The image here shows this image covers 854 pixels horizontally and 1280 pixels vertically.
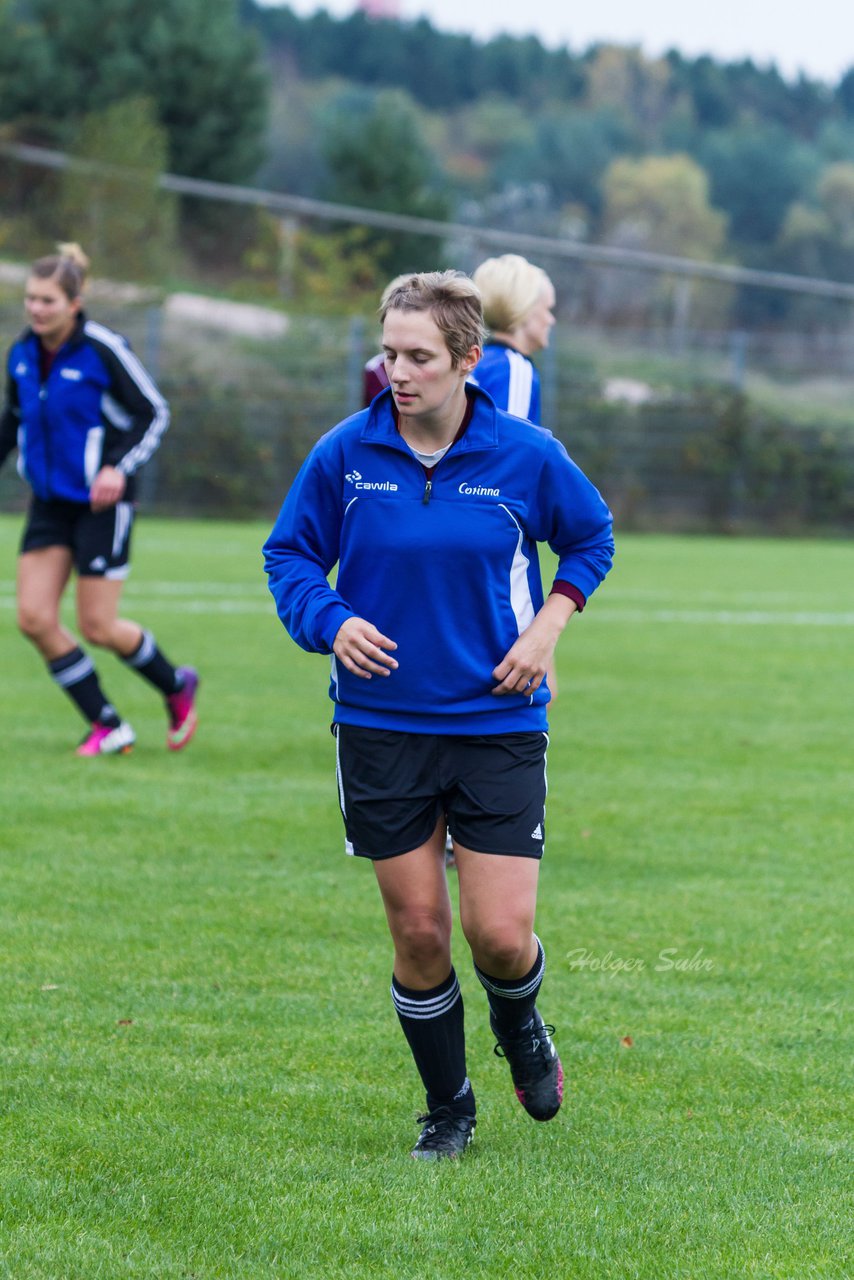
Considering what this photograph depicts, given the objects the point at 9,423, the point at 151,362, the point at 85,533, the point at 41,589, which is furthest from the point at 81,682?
the point at 151,362

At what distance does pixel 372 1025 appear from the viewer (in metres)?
4.67

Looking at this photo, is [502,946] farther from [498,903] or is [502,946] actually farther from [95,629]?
[95,629]

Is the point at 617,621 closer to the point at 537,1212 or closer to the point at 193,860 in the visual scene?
the point at 193,860

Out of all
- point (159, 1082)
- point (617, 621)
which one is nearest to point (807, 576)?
point (617, 621)

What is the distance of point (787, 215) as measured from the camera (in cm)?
9819

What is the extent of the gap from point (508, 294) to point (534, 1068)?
10.2 ft

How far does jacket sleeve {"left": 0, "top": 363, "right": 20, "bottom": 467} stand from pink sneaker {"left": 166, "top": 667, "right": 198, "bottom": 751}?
140 centimetres

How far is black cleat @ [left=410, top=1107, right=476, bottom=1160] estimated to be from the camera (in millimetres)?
3764

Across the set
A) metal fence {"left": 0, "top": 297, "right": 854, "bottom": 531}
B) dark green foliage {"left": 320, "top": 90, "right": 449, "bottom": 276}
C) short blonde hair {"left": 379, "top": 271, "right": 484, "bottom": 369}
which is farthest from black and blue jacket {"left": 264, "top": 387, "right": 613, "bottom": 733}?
dark green foliage {"left": 320, "top": 90, "right": 449, "bottom": 276}

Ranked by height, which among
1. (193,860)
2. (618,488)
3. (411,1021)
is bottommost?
(618,488)

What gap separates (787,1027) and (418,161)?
52.7 metres

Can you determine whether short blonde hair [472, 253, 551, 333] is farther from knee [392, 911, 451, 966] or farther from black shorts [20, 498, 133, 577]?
knee [392, 911, 451, 966]

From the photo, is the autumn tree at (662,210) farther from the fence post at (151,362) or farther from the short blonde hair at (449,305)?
the short blonde hair at (449,305)

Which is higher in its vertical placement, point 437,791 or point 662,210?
point 437,791
